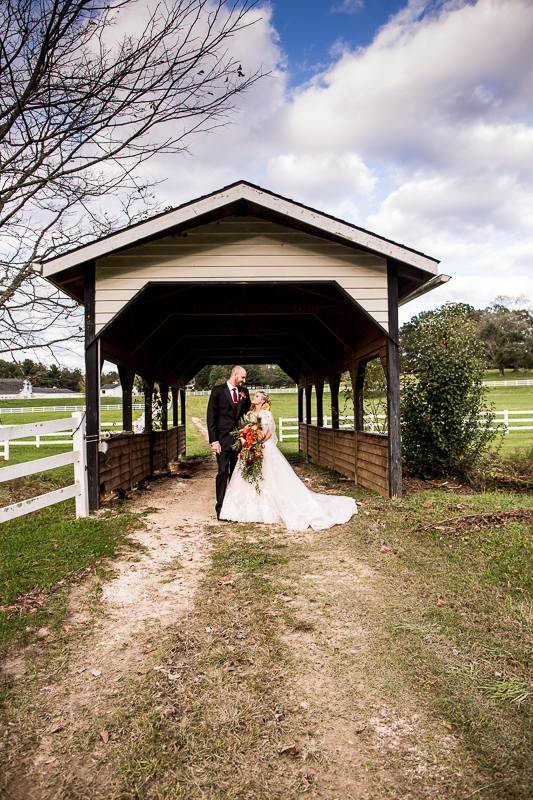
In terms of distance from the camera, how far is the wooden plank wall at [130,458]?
7680mm

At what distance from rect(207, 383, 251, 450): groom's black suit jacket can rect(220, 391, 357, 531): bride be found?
11.4 inches

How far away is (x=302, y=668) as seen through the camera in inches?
107

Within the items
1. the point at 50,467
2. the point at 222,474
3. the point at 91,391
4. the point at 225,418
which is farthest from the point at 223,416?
the point at 50,467

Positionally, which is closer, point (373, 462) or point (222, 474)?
point (222, 474)

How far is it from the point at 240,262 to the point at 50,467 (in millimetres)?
3861

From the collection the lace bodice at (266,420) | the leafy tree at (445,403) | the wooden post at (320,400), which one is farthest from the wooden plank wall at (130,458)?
the leafy tree at (445,403)

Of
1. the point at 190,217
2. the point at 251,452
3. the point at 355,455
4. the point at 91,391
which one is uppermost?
the point at 190,217

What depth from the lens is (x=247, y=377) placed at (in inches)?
2176

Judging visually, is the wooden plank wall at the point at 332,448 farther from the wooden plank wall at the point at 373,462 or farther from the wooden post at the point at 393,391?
the wooden post at the point at 393,391

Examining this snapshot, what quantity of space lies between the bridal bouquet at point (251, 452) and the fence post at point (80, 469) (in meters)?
2.08

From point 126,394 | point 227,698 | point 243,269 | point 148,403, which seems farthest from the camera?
point 148,403

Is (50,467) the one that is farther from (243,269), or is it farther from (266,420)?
(243,269)

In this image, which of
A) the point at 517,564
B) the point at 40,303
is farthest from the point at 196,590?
the point at 40,303

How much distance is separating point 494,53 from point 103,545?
354 inches
